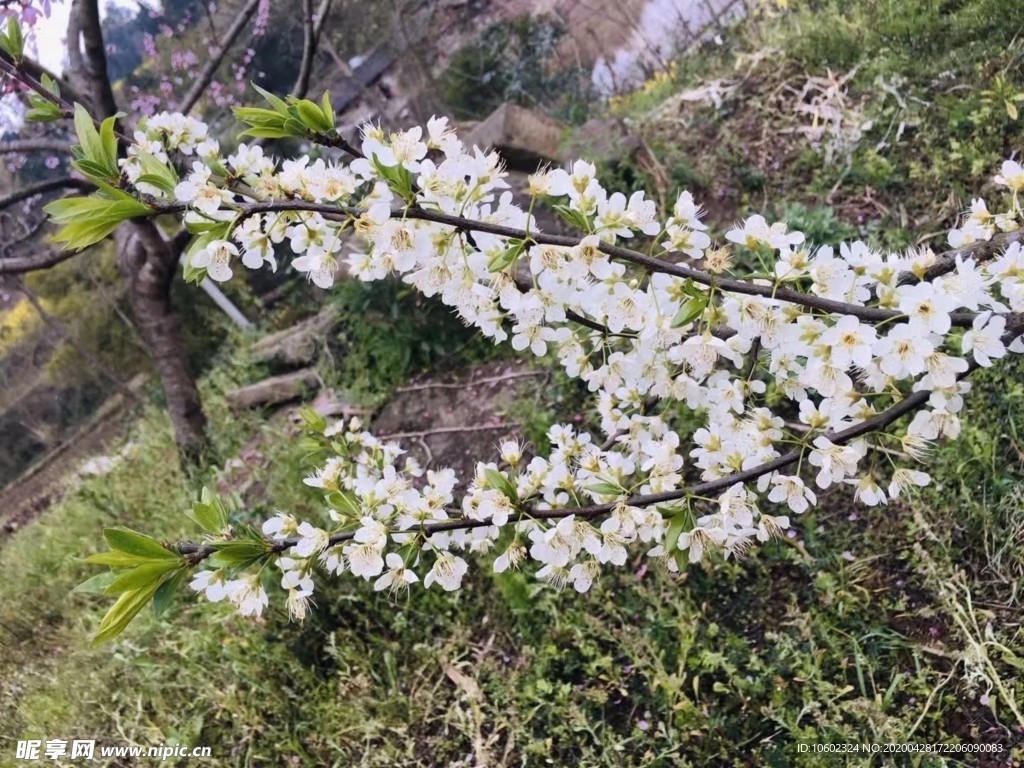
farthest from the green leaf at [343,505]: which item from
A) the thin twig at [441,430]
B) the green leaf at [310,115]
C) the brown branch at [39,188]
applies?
the brown branch at [39,188]

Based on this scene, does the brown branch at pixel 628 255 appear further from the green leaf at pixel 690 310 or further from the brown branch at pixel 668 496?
the brown branch at pixel 668 496

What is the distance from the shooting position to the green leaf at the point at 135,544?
941 mm

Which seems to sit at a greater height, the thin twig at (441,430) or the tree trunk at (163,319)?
the tree trunk at (163,319)

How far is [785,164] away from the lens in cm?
357

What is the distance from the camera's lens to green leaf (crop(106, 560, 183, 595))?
94 centimetres

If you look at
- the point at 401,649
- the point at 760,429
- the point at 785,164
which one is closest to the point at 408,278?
the point at 760,429

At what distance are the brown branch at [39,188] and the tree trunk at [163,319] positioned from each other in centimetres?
44

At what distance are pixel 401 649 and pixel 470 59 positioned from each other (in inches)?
336

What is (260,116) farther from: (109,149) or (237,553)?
(237,553)

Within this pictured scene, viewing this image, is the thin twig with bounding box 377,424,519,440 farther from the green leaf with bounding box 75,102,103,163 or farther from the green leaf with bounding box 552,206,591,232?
the green leaf with bounding box 75,102,103,163

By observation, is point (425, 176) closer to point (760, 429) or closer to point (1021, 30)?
point (760, 429)

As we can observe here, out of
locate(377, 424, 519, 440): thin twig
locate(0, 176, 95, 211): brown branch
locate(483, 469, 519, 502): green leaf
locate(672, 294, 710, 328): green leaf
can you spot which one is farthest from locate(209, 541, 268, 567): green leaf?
locate(0, 176, 95, 211): brown branch

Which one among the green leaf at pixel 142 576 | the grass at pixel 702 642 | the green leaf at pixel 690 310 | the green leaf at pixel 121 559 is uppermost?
the green leaf at pixel 121 559

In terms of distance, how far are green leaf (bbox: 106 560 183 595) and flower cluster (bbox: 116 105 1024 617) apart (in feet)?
0.30
